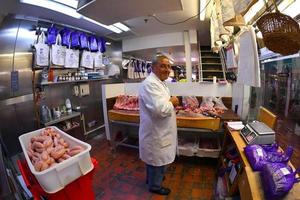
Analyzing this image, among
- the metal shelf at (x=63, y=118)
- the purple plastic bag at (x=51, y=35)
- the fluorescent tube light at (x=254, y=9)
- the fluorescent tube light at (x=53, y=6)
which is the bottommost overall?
the metal shelf at (x=63, y=118)

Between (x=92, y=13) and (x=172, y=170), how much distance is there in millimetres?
2539

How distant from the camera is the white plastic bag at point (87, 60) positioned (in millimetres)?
3887

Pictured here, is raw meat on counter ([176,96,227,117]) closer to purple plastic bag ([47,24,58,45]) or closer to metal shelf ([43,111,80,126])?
metal shelf ([43,111,80,126])

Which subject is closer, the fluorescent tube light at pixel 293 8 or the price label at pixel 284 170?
the price label at pixel 284 170

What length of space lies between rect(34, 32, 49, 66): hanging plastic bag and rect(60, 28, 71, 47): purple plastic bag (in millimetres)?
345

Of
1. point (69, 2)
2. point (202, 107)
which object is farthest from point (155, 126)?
point (69, 2)

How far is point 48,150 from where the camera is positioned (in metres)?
1.09

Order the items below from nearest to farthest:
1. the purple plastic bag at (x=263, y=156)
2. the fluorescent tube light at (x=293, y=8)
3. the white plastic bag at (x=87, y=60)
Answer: the purple plastic bag at (x=263, y=156), the fluorescent tube light at (x=293, y=8), the white plastic bag at (x=87, y=60)

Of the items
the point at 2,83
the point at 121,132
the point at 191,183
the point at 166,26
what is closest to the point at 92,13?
the point at 2,83

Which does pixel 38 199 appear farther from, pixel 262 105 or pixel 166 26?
pixel 166 26

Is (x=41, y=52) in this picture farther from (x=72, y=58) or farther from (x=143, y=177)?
(x=143, y=177)

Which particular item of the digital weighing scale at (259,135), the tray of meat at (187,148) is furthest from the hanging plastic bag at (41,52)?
the digital weighing scale at (259,135)

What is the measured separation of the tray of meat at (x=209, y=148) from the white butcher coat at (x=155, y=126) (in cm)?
85

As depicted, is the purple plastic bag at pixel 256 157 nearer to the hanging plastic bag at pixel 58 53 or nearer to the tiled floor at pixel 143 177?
the tiled floor at pixel 143 177
